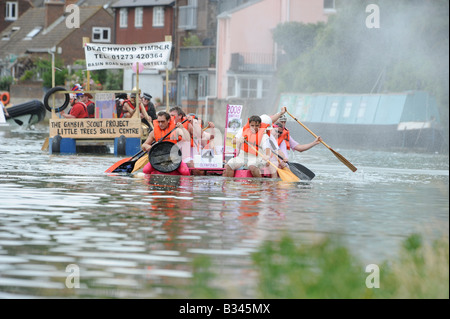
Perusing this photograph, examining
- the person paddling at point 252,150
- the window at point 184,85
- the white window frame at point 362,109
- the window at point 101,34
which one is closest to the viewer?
the person paddling at point 252,150

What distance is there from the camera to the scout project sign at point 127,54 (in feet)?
87.6

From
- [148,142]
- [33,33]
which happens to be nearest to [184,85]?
[33,33]

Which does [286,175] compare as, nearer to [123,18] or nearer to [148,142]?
[148,142]

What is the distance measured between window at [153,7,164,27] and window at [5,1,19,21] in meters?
30.3

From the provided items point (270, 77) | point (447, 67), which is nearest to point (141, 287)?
point (447, 67)

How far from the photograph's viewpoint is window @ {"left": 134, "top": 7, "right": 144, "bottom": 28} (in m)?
74.9

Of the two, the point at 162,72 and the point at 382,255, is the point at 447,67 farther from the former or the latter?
the point at 162,72

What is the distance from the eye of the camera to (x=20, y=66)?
84.7 meters

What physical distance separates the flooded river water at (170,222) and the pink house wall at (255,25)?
35.7m

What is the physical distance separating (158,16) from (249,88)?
16.5m

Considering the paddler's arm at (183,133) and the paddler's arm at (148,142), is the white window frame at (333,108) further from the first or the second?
the paddler's arm at (183,133)

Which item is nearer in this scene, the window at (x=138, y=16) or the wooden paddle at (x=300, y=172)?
the wooden paddle at (x=300, y=172)

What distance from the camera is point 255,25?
5894cm

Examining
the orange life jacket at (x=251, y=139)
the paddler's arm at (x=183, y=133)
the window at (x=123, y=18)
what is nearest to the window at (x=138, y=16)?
the window at (x=123, y=18)
